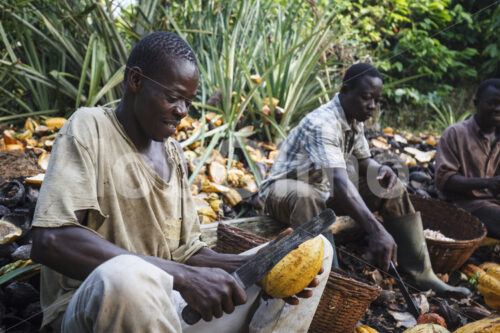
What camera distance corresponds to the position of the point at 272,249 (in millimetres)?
1224

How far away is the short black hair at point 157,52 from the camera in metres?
1.21

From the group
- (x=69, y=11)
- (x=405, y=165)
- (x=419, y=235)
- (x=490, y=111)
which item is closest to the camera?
(x=419, y=235)

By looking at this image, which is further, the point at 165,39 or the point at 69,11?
the point at 69,11

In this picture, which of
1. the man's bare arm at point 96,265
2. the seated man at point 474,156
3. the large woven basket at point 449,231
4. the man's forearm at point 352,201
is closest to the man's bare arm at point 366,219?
the man's forearm at point 352,201

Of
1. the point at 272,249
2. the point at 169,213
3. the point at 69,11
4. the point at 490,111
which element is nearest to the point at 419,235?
the point at 490,111

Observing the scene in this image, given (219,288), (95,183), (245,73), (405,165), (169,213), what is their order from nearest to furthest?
(219,288) → (95,183) → (169,213) → (245,73) → (405,165)

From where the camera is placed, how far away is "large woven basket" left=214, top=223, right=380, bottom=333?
158cm

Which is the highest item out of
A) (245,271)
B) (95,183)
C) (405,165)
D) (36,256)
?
(95,183)

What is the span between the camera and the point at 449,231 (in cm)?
299

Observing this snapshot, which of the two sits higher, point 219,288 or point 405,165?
point 219,288

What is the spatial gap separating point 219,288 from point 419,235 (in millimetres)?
1834

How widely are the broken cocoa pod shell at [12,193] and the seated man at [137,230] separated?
92cm

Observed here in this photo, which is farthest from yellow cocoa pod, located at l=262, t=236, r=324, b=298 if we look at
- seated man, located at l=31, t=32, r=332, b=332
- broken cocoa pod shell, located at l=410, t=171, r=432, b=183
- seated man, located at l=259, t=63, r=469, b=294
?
broken cocoa pod shell, located at l=410, t=171, r=432, b=183

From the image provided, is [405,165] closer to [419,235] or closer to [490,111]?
[490,111]
